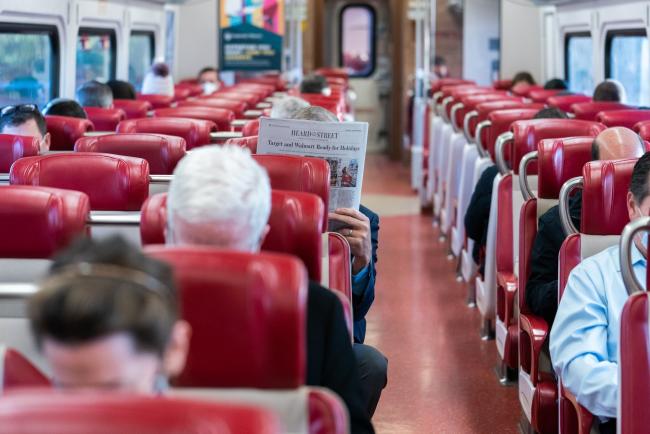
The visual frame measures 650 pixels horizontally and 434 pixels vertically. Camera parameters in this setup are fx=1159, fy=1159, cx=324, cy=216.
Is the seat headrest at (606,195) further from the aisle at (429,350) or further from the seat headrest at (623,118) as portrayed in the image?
the seat headrest at (623,118)

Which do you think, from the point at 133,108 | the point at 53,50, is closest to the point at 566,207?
the point at 133,108

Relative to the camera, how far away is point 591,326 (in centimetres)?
307

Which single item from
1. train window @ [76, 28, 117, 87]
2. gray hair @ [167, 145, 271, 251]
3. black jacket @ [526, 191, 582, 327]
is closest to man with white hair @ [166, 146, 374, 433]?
gray hair @ [167, 145, 271, 251]

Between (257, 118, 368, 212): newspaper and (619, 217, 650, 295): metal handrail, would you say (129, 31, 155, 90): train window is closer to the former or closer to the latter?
(257, 118, 368, 212): newspaper

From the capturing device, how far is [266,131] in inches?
151

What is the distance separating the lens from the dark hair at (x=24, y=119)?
514cm

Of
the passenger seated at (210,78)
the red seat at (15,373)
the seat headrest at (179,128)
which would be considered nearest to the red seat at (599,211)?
the red seat at (15,373)

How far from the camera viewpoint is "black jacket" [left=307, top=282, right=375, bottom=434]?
2.27 m

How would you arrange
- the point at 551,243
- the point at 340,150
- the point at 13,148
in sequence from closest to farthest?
the point at 340,150, the point at 551,243, the point at 13,148

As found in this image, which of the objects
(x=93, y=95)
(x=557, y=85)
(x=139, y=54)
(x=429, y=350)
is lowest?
(x=429, y=350)

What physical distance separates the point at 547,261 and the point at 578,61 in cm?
882

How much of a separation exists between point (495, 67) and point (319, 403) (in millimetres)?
13452

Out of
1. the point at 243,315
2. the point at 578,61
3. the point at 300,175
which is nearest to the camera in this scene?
the point at 243,315

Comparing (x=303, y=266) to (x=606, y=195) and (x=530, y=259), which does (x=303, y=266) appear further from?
(x=530, y=259)
